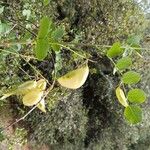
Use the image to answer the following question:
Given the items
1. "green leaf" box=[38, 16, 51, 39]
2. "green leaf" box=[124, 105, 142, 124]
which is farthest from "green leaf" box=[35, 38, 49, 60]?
"green leaf" box=[124, 105, 142, 124]

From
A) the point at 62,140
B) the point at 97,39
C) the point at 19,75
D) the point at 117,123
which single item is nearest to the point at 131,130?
the point at 117,123

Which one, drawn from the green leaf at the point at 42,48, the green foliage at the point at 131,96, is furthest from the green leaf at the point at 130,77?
the green leaf at the point at 42,48

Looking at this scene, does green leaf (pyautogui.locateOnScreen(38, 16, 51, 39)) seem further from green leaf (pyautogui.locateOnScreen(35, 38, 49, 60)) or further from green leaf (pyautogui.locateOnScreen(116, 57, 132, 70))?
green leaf (pyautogui.locateOnScreen(116, 57, 132, 70))

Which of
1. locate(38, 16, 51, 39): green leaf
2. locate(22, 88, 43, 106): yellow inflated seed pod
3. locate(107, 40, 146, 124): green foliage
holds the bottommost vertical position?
locate(22, 88, 43, 106): yellow inflated seed pod

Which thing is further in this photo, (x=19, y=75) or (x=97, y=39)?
Answer: (x=97, y=39)

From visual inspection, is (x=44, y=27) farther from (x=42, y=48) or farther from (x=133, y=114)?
(x=133, y=114)

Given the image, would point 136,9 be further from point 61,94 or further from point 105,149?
point 105,149
